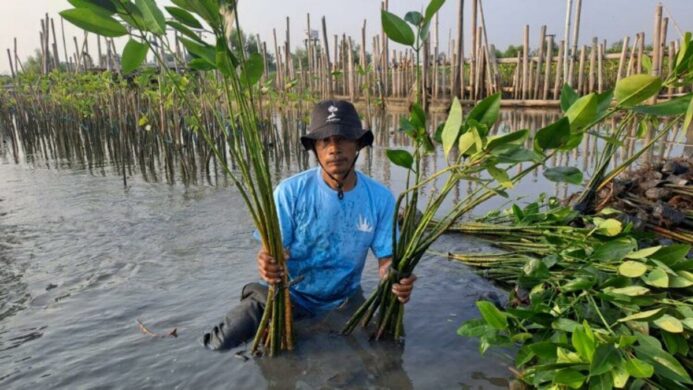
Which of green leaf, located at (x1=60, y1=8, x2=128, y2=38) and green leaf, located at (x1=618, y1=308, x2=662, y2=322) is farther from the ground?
green leaf, located at (x1=60, y1=8, x2=128, y2=38)

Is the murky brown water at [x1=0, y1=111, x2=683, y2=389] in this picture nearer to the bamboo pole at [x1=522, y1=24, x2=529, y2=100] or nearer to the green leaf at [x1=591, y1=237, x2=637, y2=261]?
the green leaf at [x1=591, y1=237, x2=637, y2=261]

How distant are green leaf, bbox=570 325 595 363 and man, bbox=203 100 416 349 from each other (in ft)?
3.44

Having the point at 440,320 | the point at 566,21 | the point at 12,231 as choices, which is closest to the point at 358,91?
the point at 566,21

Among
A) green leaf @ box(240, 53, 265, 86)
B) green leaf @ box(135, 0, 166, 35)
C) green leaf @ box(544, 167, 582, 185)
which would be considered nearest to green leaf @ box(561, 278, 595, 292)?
green leaf @ box(544, 167, 582, 185)

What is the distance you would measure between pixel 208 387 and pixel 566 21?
52.5 feet

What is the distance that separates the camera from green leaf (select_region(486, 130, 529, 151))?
1.76 metres

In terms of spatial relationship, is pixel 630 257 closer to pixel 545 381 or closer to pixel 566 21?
pixel 545 381

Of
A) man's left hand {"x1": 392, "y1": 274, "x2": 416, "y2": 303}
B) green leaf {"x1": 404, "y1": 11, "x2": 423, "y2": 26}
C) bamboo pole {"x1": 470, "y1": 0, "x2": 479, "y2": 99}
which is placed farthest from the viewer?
bamboo pole {"x1": 470, "y1": 0, "x2": 479, "y2": 99}

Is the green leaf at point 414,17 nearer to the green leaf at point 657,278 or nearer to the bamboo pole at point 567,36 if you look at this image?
the green leaf at point 657,278

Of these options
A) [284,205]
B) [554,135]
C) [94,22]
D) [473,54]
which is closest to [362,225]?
[284,205]

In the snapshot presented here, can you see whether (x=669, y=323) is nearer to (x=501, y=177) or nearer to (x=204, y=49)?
(x=501, y=177)

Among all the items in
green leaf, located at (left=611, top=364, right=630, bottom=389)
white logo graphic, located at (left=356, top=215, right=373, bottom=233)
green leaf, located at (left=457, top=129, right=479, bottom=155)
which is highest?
green leaf, located at (left=457, top=129, right=479, bottom=155)

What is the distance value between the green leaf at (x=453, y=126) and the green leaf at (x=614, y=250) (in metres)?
1.26

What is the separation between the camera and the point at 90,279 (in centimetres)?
409
